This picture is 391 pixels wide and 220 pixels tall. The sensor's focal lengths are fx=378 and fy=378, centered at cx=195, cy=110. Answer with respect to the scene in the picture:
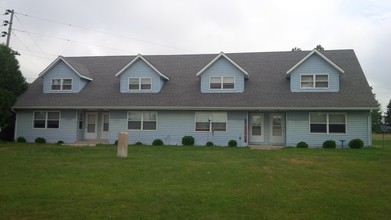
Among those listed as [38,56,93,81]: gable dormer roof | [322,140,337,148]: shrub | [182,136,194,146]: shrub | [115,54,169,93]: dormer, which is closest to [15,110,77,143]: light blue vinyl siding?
[38,56,93,81]: gable dormer roof

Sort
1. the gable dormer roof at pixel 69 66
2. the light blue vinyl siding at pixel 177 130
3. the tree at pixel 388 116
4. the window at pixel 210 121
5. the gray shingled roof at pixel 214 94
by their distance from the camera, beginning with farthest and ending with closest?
the tree at pixel 388 116
the gable dormer roof at pixel 69 66
the window at pixel 210 121
the light blue vinyl siding at pixel 177 130
the gray shingled roof at pixel 214 94

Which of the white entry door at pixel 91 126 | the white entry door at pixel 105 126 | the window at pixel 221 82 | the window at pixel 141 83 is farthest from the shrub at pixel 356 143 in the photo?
the white entry door at pixel 91 126

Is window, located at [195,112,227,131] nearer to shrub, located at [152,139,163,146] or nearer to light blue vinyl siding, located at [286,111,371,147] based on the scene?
shrub, located at [152,139,163,146]

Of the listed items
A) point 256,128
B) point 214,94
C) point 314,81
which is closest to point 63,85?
point 214,94

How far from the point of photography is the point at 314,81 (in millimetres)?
24906

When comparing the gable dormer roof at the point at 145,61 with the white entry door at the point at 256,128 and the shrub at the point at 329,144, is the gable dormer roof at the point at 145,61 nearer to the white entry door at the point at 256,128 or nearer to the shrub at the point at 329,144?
the white entry door at the point at 256,128

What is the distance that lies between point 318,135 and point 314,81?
3.69m

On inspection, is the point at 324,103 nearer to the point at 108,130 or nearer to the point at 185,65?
the point at 185,65

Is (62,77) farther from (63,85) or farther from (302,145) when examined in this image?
(302,145)

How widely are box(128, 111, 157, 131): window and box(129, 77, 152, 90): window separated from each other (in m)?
2.14

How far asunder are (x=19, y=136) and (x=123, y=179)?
1982cm

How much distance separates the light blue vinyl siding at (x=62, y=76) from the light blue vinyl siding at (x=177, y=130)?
4.10 m

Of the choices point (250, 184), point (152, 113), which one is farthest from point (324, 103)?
point (250, 184)

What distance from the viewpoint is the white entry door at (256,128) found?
83.0 ft
